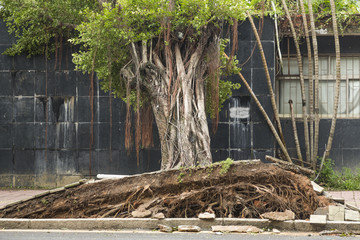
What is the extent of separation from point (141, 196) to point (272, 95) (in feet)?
18.5

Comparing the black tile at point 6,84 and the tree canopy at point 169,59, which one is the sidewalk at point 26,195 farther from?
the tree canopy at point 169,59

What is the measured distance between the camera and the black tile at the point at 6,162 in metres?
15.4

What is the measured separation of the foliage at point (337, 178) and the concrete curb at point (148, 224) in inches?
219

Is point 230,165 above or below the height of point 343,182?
above

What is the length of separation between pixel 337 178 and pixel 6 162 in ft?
30.6

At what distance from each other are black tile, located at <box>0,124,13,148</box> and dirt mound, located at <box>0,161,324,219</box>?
17.1ft

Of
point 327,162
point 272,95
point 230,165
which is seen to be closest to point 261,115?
point 272,95

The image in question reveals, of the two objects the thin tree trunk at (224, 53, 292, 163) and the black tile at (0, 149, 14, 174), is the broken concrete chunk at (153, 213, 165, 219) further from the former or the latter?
the black tile at (0, 149, 14, 174)

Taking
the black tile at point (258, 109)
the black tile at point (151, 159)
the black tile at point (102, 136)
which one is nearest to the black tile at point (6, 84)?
the black tile at point (102, 136)

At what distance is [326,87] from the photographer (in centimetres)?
1565

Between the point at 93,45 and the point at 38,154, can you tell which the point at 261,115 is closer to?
the point at 93,45

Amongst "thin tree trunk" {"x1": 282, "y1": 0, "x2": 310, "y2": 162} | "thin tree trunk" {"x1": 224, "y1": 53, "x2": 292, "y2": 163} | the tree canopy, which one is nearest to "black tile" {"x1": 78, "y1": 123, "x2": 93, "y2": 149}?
the tree canopy

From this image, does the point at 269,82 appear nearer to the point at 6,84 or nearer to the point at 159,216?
the point at 159,216

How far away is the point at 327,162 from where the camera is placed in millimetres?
14766
